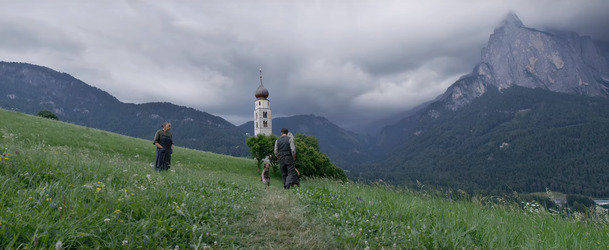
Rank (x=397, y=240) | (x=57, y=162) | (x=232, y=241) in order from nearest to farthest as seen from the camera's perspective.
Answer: (x=232, y=241) < (x=397, y=240) < (x=57, y=162)

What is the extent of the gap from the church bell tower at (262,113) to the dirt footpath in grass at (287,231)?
8236cm

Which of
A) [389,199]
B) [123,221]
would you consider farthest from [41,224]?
[389,199]

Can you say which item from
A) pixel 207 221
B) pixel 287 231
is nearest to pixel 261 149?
pixel 207 221

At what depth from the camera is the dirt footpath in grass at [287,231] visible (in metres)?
4.21

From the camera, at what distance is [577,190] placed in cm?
18675

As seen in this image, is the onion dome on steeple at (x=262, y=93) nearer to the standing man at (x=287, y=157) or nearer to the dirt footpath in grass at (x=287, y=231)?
the standing man at (x=287, y=157)

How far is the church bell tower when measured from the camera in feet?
293

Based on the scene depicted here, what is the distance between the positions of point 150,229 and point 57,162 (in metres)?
3.50

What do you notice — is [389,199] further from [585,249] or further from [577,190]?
[577,190]

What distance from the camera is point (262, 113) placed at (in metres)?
90.8

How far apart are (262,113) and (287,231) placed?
87238 mm

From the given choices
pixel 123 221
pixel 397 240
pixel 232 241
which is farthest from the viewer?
pixel 397 240

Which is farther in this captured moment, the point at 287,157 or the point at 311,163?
the point at 311,163

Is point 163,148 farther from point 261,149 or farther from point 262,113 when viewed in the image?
point 262,113
